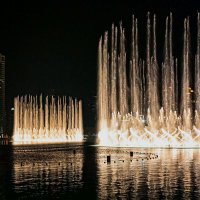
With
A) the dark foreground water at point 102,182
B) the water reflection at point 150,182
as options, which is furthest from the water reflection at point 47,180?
the water reflection at point 150,182

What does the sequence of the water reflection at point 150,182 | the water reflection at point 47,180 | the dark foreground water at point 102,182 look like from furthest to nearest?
the water reflection at point 47,180 < the dark foreground water at point 102,182 < the water reflection at point 150,182

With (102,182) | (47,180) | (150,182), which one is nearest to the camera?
(150,182)

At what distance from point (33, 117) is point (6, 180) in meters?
84.9

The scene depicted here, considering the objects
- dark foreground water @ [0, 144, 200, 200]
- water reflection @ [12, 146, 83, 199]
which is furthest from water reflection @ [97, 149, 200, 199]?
water reflection @ [12, 146, 83, 199]

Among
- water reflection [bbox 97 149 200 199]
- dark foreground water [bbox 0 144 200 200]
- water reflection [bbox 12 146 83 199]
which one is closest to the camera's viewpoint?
water reflection [bbox 97 149 200 199]

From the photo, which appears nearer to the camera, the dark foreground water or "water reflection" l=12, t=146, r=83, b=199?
the dark foreground water

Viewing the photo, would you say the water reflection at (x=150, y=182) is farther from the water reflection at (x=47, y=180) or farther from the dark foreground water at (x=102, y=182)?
the water reflection at (x=47, y=180)

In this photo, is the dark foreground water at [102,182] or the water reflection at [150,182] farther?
the dark foreground water at [102,182]

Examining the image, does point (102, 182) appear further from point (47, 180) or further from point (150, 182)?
point (47, 180)

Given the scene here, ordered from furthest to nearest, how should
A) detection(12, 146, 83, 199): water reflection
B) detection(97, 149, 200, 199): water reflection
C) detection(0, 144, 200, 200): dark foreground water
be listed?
detection(12, 146, 83, 199): water reflection → detection(0, 144, 200, 200): dark foreground water → detection(97, 149, 200, 199): water reflection

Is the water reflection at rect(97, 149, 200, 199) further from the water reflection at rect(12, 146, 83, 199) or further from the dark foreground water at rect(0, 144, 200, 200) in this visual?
the water reflection at rect(12, 146, 83, 199)

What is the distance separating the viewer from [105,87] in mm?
60031

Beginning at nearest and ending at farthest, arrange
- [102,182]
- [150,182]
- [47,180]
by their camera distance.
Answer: [150,182]
[102,182]
[47,180]

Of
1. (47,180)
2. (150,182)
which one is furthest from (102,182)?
(47,180)
